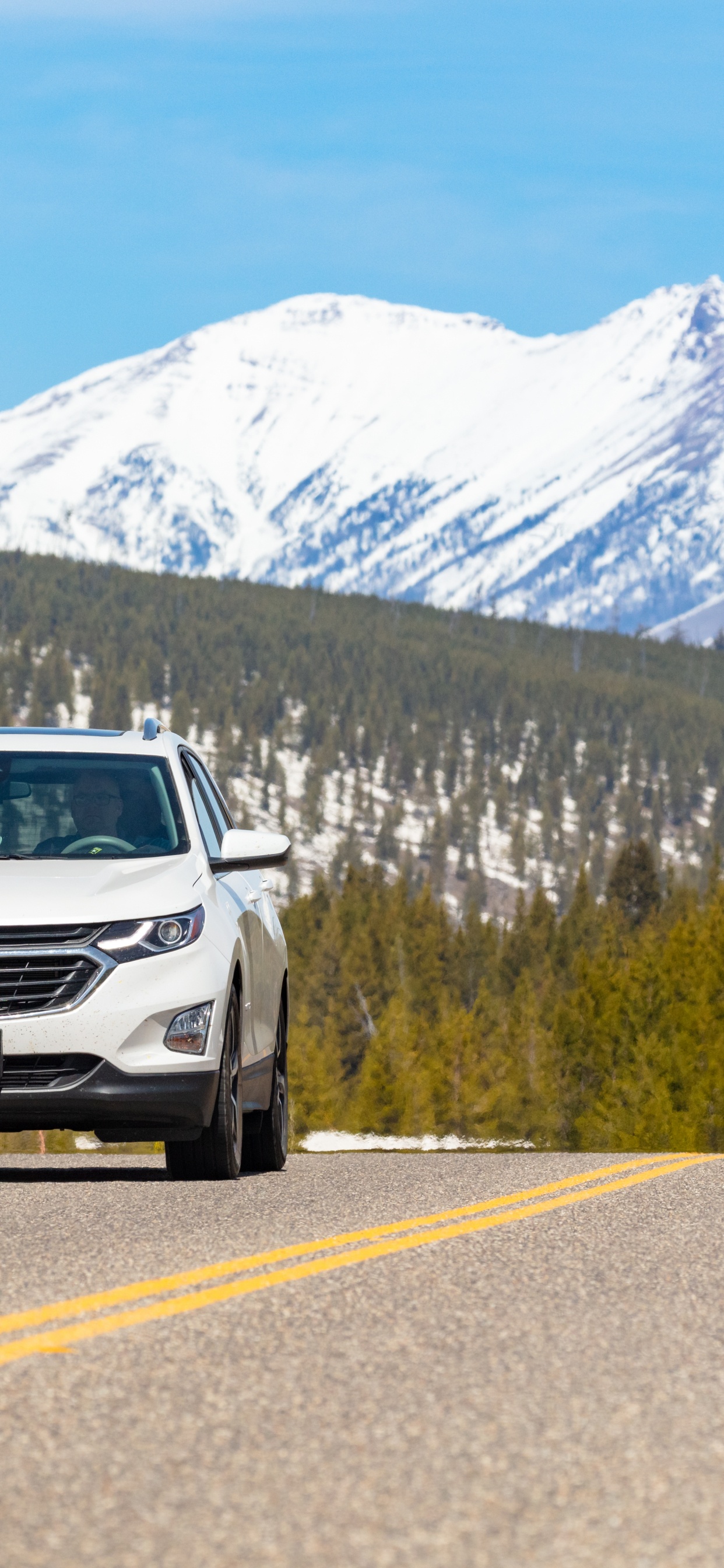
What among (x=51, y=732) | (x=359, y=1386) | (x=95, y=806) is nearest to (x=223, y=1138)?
(x=95, y=806)

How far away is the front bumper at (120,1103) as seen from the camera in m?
8.79

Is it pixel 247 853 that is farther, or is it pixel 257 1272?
pixel 247 853

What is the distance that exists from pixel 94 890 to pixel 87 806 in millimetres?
1057

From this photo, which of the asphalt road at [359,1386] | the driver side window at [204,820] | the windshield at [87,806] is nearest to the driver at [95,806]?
the windshield at [87,806]

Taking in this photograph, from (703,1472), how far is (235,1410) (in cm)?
107

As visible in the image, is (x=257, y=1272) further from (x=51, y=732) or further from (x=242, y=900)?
(x=51, y=732)

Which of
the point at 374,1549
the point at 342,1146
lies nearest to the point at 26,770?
the point at 374,1549

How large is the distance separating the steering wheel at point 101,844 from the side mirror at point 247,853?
16.4 inches

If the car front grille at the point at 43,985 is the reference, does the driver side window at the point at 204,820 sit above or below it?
above

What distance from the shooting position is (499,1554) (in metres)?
3.58

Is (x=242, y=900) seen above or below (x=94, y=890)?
below

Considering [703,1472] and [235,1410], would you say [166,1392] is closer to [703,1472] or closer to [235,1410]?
[235,1410]

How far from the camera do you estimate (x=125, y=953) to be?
8.89 meters

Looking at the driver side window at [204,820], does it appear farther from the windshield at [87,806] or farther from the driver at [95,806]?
the driver at [95,806]
